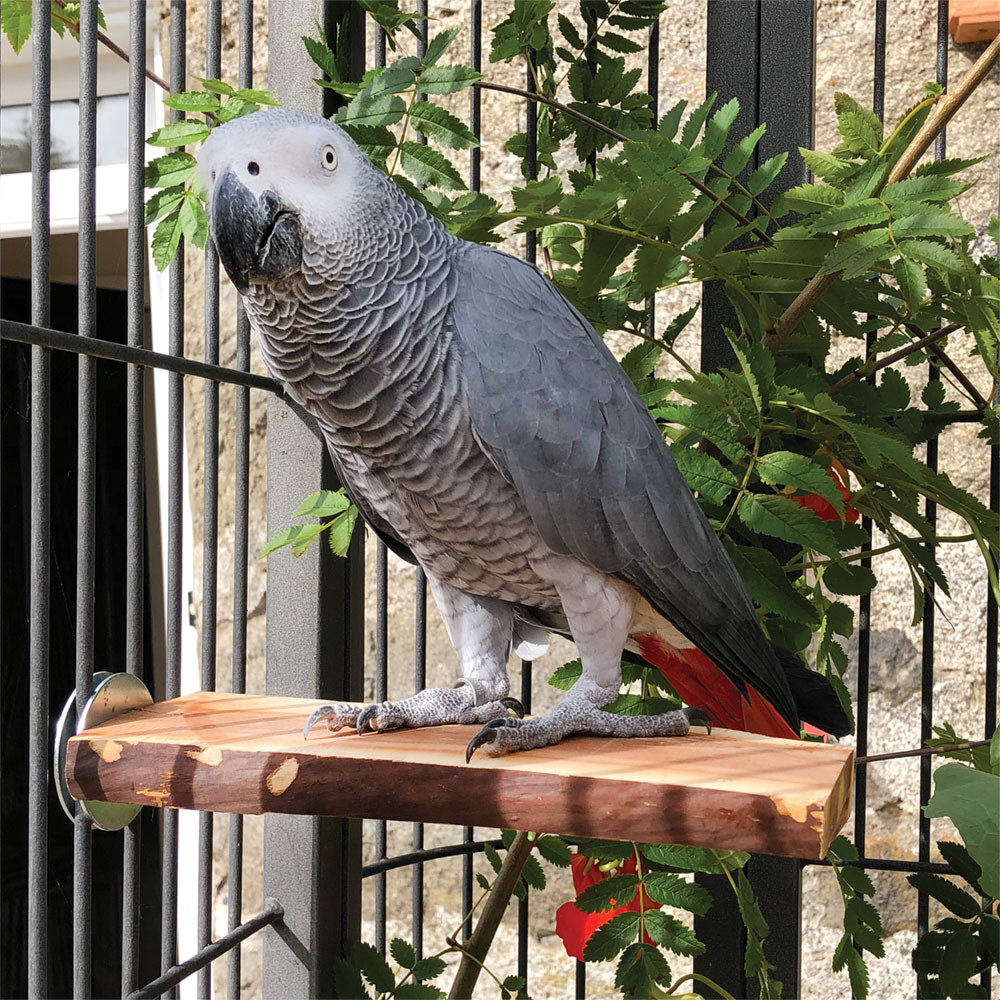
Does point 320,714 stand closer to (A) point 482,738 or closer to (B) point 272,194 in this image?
(A) point 482,738

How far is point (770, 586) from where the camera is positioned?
820 mm

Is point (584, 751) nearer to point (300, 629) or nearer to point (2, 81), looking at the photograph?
point (300, 629)

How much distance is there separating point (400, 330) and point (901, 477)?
0.44 meters

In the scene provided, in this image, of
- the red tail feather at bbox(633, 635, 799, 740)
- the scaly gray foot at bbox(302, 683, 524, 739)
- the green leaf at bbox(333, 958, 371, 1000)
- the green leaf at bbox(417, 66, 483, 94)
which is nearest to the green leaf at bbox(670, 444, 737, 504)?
the red tail feather at bbox(633, 635, 799, 740)

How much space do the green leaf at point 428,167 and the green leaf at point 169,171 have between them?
18cm

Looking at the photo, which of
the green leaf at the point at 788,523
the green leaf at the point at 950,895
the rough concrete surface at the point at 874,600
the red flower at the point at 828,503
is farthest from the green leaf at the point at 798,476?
the rough concrete surface at the point at 874,600

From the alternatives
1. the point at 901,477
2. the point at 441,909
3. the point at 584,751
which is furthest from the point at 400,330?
the point at 441,909

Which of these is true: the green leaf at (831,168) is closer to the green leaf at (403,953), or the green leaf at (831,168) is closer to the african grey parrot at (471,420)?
the african grey parrot at (471,420)

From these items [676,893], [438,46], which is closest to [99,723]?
[676,893]

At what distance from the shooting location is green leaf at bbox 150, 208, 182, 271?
77cm

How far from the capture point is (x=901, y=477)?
2.65 feet

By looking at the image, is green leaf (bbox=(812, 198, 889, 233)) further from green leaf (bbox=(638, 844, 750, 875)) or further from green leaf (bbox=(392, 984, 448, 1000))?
green leaf (bbox=(392, 984, 448, 1000))

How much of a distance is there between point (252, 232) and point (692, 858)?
625 millimetres

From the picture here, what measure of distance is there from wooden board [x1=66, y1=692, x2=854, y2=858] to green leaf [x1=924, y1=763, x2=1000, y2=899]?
61mm
